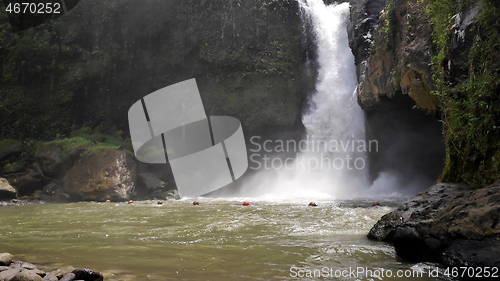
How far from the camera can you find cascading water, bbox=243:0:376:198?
47.3ft

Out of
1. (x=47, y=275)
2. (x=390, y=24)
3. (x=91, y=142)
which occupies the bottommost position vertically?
(x=47, y=275)

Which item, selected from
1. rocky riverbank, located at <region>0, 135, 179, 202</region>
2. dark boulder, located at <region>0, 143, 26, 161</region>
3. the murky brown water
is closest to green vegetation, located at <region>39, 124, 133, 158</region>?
rocky riverbank, located at <region>0, 135, 179, 202</region>

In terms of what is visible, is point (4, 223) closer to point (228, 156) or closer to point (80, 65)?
point (228, 156)

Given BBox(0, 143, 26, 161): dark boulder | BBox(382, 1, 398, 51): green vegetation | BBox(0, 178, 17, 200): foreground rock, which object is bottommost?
BBox(0, 178, 17, 200): foreground rock

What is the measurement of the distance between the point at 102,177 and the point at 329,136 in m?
10.1

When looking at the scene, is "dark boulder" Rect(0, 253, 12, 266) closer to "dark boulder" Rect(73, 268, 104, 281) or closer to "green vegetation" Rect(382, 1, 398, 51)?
"dark boulder" Rect(73, 268, 104, 281)

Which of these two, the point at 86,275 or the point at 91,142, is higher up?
the point at 91,142

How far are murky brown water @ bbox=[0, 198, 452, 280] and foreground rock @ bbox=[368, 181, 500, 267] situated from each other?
0.31 meters

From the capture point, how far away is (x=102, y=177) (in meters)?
13.4

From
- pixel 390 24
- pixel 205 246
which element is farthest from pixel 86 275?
pixel 390 24

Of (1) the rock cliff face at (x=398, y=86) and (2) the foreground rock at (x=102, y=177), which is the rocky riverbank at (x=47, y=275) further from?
(2) the foreground rock at (x=102, y=177)

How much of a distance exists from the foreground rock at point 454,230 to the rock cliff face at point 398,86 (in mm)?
4393

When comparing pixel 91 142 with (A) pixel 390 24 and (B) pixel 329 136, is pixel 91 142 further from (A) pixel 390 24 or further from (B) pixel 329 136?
(A) pixel 390 24

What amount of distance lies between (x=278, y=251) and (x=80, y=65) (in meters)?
18.5
